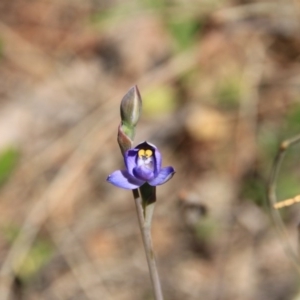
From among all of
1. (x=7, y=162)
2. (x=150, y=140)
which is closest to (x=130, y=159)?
(x=7, y=162)

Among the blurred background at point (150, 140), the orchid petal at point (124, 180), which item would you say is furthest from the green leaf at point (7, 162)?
the orchid petal at point (124, 180)

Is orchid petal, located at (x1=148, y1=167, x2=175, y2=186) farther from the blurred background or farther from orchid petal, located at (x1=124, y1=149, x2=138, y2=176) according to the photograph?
the blurred background

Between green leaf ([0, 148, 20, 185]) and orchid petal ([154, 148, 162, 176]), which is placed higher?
green leaf ([0, 148, 20, 185])

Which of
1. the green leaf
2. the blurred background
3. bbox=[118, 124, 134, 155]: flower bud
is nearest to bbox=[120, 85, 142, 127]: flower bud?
bbox=[118, 124, 134, 155]: flower bud

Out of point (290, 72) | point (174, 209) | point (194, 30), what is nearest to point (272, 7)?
point (290, 72)

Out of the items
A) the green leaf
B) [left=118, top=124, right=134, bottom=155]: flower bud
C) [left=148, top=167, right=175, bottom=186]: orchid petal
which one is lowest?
[left=148, top=167, right=175, bottom=186]: orchid petal

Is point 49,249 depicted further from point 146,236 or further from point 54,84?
point 146,236

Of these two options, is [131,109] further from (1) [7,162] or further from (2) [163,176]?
(1) [7,162]

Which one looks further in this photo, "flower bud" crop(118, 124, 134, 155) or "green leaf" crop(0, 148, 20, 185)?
"green leaf" crop(0, 148, 20, 185)
